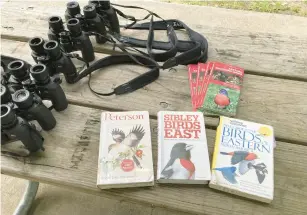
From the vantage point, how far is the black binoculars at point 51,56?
703 mm

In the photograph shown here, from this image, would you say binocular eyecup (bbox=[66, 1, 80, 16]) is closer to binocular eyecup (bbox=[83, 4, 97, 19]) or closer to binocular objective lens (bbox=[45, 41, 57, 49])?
binocular eyecup (bbox=[83, 4, 97, 19])

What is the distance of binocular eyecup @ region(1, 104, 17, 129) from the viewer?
579mm

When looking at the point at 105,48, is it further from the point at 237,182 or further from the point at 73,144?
the point at 237,182

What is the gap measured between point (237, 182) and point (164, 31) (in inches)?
18.1

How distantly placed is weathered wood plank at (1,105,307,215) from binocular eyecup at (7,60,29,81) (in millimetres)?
104

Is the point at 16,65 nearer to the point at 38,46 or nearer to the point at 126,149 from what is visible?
the point at 38,46

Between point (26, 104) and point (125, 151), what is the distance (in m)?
0.20

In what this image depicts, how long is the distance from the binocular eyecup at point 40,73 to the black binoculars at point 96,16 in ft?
0.65

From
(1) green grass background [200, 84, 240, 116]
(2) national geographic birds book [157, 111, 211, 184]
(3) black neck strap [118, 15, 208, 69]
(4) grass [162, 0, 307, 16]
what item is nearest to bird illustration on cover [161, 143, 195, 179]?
(2) national geographic birds book [157, 111, 211, 184]

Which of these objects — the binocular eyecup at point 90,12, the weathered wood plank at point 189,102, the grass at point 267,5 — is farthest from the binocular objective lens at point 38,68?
the grass at point 267,5

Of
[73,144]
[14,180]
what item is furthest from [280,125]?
[14,180]

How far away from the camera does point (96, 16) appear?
0.82 metres

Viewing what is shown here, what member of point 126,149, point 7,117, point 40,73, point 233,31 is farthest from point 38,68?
point 233,31

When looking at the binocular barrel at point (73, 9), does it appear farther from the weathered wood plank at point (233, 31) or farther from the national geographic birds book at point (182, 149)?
the national geographic birds book at point (182, 149)
